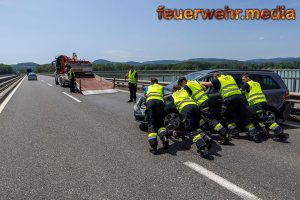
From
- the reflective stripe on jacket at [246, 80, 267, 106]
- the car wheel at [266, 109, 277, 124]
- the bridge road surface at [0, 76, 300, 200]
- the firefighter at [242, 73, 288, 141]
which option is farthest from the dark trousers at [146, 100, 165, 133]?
the car wheel at [266, 109, 277, 124]

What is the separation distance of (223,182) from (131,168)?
5.01ft

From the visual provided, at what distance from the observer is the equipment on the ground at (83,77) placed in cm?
1842

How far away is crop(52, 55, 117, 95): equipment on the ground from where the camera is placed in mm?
18422

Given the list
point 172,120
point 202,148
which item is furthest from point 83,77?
point 202,148

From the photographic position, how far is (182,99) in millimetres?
5641

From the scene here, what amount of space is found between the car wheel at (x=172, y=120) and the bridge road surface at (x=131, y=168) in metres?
0.60

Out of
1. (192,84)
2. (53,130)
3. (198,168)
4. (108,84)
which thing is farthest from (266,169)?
(108,84)

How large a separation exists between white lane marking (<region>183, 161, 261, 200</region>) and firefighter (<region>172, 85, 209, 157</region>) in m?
0.47

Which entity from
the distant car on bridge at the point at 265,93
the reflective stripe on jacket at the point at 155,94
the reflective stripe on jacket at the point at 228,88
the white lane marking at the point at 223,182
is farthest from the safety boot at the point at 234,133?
the white lane marking at the point at 223,182

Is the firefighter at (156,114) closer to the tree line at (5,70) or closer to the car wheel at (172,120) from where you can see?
the car wheel at (172,120)

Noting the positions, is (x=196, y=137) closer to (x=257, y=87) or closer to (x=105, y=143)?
(x=105, y=143)

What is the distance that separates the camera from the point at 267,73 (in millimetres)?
7812

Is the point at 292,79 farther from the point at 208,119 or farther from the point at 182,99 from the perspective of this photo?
the point at 182,99

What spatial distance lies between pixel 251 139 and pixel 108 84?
15076mm
